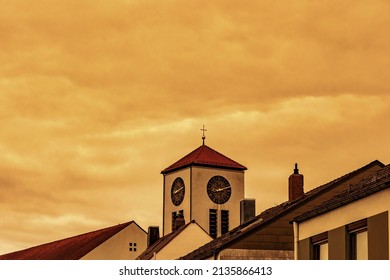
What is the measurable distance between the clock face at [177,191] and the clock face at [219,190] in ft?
11.0

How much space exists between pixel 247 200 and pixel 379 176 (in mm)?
23759

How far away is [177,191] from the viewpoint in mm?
119375

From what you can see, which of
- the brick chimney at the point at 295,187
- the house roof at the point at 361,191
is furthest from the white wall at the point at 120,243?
the house roof at the point at 361,191

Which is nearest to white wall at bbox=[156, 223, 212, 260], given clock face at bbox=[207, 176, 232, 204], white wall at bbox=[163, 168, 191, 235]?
white wall at bbox=[163, 168, 191, 235]

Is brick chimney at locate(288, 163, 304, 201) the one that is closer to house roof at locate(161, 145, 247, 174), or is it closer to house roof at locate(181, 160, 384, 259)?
house roof at locate(181, 160, 384, 259)

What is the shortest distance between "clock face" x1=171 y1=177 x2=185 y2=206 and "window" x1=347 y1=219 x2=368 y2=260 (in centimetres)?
9352

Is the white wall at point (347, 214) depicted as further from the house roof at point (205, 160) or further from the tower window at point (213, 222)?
the house roof at point (205, 160)

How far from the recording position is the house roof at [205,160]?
118 m

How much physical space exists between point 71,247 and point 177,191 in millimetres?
22587

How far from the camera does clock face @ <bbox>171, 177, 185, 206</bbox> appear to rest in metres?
119

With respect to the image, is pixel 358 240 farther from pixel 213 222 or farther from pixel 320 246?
pixel 213 222

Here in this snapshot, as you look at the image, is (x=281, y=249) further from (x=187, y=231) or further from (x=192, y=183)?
(x=192, y=183)

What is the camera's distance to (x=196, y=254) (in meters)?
40.1
